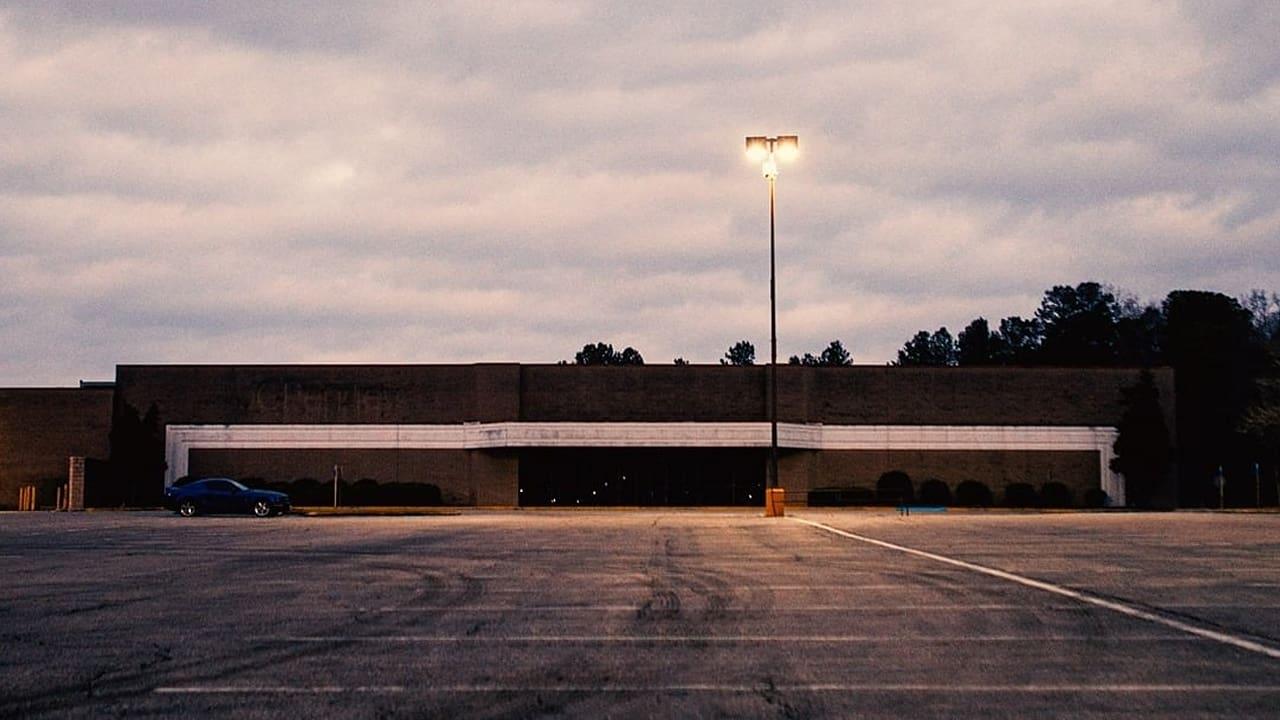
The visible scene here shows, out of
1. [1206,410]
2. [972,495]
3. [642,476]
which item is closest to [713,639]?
[972,495]

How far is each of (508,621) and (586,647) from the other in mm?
1926

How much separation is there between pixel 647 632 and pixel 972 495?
5109 centimetres

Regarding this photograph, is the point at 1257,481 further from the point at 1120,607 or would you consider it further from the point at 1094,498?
the point at 1120,607

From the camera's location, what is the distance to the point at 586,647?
10.7m

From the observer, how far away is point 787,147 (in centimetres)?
3941

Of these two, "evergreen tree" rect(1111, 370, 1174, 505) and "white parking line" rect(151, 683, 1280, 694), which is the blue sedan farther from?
"white parking line" rect(151, 683, 1280, 694)

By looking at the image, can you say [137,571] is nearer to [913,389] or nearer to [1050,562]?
[1050,562]

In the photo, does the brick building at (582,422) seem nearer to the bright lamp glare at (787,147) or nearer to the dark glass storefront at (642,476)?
the dark glass storefront at (642,476)

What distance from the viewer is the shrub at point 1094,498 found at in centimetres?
6044

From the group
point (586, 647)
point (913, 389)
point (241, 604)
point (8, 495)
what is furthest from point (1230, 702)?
point (8, 495)

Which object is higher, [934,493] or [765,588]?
[934,493]

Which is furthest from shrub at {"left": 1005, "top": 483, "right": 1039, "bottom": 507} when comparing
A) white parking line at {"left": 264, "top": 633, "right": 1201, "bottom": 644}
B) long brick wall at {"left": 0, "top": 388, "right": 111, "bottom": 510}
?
white parking line at {"left": 264, "top": 633, "right": 1201, "bottom": 644}

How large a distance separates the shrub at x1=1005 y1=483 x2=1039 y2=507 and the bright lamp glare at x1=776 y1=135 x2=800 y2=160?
1053 inches

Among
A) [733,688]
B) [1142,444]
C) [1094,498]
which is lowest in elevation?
[733,688]
